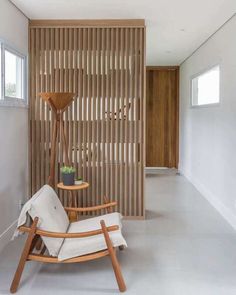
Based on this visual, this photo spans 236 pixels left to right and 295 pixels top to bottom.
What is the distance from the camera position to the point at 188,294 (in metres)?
3.07

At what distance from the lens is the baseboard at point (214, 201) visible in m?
5.02

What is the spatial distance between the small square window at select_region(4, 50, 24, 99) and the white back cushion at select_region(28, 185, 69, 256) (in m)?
1.41

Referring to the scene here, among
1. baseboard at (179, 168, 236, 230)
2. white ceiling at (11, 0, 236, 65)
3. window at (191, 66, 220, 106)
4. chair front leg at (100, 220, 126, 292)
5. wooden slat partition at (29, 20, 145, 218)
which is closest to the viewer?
chair front leg at (100, 220, 126, 292)

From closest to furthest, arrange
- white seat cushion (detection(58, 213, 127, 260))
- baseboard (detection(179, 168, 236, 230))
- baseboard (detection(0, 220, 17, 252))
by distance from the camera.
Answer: white seat cushion (detection(58, 213, 127, 260)) < baseboard (detection(0, 220, 17, 252)) < baseboard (detection(179, 168, 236, 230))

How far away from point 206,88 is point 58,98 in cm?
349

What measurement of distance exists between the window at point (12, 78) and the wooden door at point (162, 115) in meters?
5.48

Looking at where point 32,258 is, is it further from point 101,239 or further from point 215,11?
point 215,11

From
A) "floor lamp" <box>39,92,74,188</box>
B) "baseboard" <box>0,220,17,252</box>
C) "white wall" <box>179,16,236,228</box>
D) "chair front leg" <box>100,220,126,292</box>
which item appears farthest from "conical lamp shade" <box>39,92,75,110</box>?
"white wall" <box>179,16,236,228</box>

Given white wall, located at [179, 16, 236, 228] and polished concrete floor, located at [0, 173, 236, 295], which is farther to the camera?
white wall, located at [179, 16, 236, 228]

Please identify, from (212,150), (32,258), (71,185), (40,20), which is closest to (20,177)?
(71,185)

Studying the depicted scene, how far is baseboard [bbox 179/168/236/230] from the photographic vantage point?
5.02 meters

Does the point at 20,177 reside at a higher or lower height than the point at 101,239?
higher

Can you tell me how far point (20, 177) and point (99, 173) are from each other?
109cm

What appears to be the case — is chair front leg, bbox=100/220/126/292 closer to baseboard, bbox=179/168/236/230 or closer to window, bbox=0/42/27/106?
window, bbox=0/42/27/106
